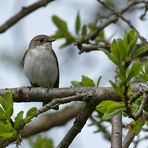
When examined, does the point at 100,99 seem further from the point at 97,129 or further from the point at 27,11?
the point at 27,11

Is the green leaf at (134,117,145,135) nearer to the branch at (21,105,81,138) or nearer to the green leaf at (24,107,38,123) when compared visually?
the green leaf at (24,107,38,123)

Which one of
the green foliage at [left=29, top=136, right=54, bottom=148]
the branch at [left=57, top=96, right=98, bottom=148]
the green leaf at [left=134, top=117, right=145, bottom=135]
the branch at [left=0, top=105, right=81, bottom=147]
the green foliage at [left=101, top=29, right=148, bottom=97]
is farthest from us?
the branch at [left=0, top=105, right=81, bottom=147]

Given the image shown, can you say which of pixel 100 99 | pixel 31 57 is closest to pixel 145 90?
Result: pixel 100 99

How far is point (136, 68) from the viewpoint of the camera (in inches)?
107

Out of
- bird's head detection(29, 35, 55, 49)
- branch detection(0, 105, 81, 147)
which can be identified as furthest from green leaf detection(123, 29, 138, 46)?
bird's head detection(29, 35, 55, 49)

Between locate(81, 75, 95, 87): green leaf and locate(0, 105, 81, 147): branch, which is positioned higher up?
locate(0, 105, 81, 147): branch

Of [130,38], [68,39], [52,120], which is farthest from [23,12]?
[130,38]

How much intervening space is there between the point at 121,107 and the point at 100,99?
464 millimetres

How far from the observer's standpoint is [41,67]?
6969 mm

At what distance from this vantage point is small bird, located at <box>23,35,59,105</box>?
696 cm

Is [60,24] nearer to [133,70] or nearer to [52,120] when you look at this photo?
[52,120]

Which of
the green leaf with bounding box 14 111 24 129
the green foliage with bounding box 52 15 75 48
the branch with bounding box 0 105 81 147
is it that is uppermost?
the green foliage with bounding box 52 15 75 48

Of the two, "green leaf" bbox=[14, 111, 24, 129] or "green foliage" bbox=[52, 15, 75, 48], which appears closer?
"green leaf" bbox=[14, 111, 24, 129]

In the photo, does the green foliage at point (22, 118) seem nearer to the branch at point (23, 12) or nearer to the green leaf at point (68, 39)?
the branch at point (23, 12)
